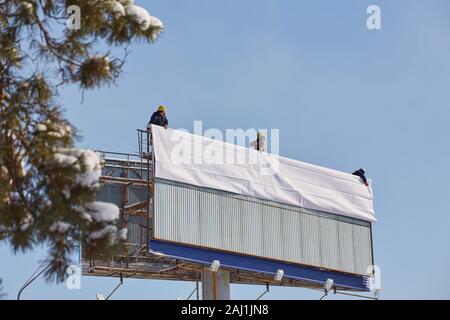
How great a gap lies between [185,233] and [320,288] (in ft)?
32.1

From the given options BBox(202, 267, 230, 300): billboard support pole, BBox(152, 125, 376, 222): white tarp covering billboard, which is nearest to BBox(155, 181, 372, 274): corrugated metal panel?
BBox(152, 125, 376, 222): white tarp covering billboard

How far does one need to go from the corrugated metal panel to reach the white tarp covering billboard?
383mm

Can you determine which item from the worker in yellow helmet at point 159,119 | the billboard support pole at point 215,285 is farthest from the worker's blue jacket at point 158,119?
the billboard support pole at point 215,285

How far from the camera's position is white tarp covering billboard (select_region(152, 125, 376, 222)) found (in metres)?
45.0

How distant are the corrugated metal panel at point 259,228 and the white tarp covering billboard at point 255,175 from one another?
0.38 meters

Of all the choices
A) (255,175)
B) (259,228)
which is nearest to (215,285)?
(259,228)

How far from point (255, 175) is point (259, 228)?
7.92 feet

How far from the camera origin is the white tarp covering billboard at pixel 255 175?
44969 millimetres

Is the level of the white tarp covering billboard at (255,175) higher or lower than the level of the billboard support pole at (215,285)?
higher

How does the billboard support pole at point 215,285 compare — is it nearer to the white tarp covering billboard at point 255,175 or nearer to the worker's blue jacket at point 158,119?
the white tarp covering billboard at point 255,175

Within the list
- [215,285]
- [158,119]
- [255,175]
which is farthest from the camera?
[255,175]

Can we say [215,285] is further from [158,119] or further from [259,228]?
[158,119]

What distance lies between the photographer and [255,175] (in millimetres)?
48750
